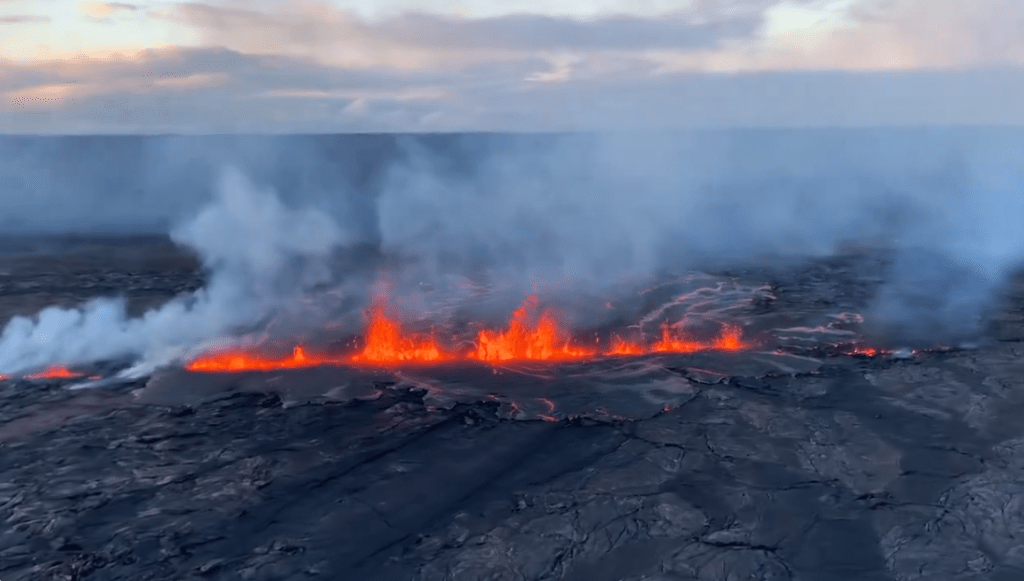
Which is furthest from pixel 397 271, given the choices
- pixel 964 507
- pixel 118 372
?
pixel 964 507

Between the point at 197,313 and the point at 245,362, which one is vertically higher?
the point at 197,313

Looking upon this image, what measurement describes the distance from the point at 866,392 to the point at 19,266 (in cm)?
3960

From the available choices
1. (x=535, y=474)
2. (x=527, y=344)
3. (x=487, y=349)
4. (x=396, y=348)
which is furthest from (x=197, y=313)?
(x=535, y=474)

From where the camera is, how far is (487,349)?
874 inches

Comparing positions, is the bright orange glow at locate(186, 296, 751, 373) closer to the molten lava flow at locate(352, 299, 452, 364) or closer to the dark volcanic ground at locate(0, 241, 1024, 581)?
the molten lava flow at locate(352, 299, 452, 364)

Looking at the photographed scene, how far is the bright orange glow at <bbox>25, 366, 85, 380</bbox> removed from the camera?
792 inches

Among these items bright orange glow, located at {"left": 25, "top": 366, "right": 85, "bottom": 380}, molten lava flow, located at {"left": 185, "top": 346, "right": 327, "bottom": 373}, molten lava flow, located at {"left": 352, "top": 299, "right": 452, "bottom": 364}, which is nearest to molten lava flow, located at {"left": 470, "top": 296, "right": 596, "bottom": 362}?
molten lava flow, located at {"left": 352, "top": 299, "right": 452, "bottom": 364}

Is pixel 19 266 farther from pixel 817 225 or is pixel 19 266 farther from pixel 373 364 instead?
pixel 817 225

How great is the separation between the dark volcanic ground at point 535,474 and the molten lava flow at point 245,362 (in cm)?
87

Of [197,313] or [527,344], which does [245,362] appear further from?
[527,344]

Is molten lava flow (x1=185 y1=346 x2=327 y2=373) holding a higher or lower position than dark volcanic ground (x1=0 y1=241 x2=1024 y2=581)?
higher

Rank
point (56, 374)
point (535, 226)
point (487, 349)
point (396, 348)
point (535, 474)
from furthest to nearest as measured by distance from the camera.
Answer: point (535, 226) → point (396, 348) → point (487, 349) → point (56, 374) → point (535, 474)

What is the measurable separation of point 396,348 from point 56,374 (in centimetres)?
921

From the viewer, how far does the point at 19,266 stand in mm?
38281
